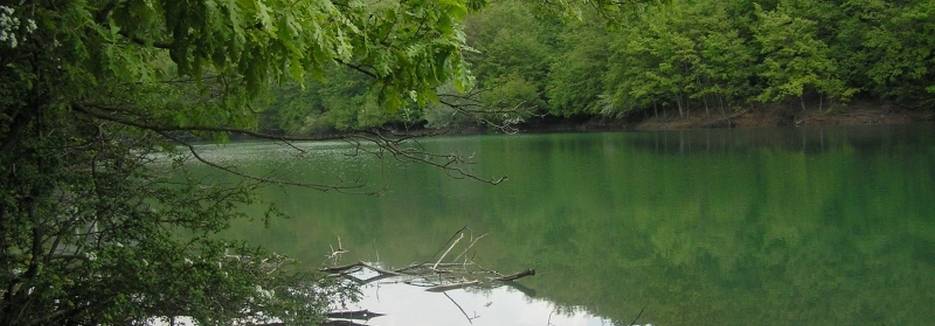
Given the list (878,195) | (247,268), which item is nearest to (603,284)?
(247,268)

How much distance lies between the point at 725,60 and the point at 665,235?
126ft

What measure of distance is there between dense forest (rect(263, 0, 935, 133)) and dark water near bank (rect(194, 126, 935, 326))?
592 inches

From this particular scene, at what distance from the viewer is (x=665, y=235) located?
44.8 ft

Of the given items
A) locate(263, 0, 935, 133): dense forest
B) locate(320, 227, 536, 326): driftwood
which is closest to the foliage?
locate(320, 227, 536, 326): driftwood

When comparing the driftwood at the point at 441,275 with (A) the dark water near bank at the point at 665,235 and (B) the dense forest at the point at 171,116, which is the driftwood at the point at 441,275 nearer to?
(A) the dark water near bank at the point at 665,235

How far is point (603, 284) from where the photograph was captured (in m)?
10.4

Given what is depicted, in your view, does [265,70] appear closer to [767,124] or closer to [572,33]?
[767,124]

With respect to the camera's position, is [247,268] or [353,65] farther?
[247,268]

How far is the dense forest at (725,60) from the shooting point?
4278cm

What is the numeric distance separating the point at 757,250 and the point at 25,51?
1029 centimetres

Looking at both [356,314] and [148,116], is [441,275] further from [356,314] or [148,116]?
[148,116]

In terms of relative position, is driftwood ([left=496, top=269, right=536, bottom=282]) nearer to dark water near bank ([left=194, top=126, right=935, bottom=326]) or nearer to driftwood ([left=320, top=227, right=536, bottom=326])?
driftwood ([left=320, top=227, right=536, bottom=326])

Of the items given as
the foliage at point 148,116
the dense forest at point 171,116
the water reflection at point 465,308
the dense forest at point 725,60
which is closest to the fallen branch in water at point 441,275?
the water reflection at point 465,308

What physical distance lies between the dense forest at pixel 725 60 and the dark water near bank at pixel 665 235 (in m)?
15.0
